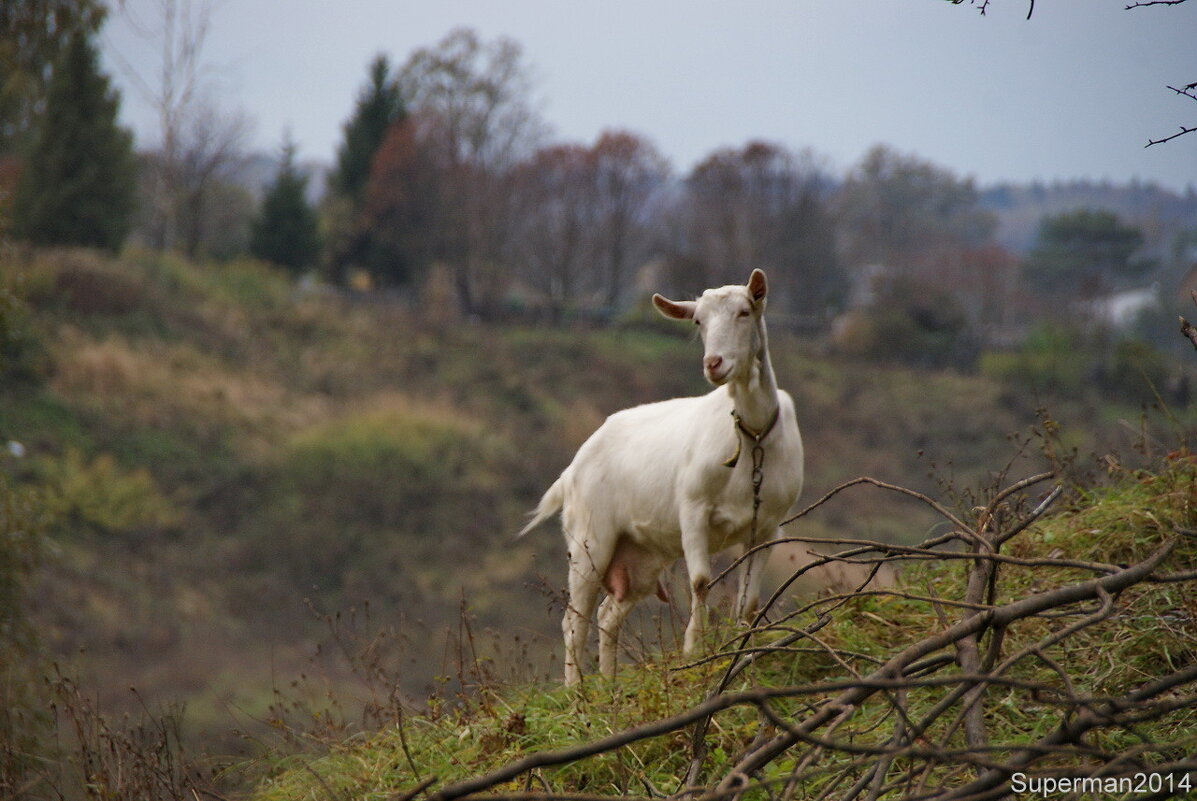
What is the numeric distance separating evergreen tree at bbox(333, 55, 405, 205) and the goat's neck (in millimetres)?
41755

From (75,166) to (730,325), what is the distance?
35.3m

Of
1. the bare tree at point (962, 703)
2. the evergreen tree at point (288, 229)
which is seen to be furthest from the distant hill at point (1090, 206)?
the bare tree at point (962, 703)

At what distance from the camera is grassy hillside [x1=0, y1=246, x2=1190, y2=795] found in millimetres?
20656

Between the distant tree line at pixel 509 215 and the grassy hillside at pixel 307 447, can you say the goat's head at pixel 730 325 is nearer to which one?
the grassy hillside at pixel 307 447

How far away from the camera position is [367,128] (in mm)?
46219

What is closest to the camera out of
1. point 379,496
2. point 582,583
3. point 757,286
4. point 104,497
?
point 757,286

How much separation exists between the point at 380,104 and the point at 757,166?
613 inches

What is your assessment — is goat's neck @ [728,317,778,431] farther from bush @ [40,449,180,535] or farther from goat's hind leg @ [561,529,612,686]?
bush @ [40,449,180,535]

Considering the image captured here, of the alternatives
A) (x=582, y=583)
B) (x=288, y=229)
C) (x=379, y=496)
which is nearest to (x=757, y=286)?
(x=582, y=583)

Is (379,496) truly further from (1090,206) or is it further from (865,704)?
(1090,206)

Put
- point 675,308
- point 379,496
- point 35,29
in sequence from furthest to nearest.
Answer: point 379,496, point 35,29, point 675,308

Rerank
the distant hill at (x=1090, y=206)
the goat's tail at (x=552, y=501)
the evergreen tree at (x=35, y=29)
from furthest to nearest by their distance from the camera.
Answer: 1. the distant hill at (x=1090, y=206)
2. the evergreen tree at (x=35, y=29)
3. the goat's tail at (x=552, y=501)

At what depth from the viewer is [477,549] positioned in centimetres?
2602

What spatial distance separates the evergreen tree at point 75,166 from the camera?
3425 centimetres
